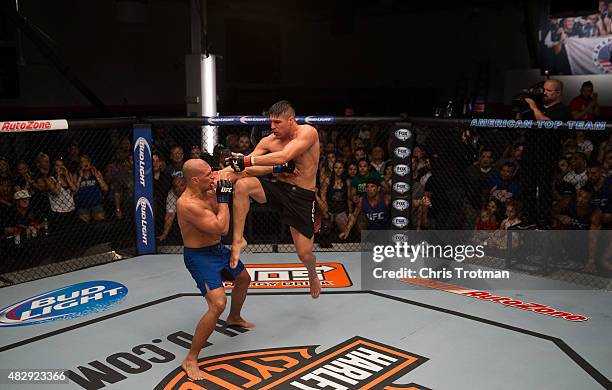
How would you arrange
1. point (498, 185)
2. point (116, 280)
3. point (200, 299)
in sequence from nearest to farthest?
point (200, 299)
point (116, 280)
point (498, 185)

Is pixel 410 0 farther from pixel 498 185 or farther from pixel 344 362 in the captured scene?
pixel 344 362

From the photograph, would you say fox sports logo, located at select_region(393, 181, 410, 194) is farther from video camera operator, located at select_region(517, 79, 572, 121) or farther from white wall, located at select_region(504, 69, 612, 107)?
white wall, located at select_region(504, 69, 612, 107)

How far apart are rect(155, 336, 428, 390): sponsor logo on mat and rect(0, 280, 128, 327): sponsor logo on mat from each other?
1329 millimetres

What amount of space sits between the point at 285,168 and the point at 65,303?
2.08 m

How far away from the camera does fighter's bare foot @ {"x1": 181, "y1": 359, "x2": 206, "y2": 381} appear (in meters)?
3.29

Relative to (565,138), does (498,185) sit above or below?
below

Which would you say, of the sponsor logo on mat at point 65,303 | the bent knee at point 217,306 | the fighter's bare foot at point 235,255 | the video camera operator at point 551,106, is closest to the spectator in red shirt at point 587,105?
the video camera operator at point 551,106

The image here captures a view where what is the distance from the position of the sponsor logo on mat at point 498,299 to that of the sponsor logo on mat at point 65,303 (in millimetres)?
2454

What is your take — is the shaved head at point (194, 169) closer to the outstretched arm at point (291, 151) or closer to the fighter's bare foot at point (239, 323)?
the outstretched arm at point (291, 151)

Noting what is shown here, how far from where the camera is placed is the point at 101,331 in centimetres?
398

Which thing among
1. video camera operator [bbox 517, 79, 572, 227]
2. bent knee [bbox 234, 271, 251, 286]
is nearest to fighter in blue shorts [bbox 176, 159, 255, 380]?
bent knee [bbox 234, 271, 251, 286]

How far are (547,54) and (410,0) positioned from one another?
3.75m

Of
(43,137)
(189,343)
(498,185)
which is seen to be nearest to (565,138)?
(498,185)
